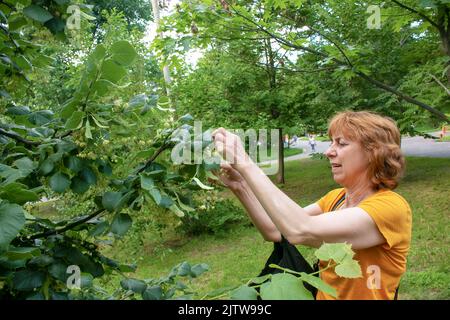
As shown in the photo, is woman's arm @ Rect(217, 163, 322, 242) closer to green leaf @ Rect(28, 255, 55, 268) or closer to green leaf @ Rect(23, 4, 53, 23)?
green leaf @ Rect(28, 255, 55, 268)

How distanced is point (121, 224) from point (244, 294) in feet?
2.00

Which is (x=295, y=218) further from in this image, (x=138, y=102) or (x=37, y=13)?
(x=37, y=13)

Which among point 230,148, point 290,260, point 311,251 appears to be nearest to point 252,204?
point 290,260

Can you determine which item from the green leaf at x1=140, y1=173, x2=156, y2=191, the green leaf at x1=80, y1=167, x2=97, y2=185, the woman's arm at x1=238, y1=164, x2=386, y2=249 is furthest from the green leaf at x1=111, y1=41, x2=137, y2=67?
the woman's arm at x1=238, y1=164, x2=386, y2=249

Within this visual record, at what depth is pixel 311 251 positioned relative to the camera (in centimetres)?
726

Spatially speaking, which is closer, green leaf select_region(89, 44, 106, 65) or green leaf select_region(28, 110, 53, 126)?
Answer: green leaf select_region(89, 44, 106, 65)

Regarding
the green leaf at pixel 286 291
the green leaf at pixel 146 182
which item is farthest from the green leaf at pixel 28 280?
the green leaf at pixel 286 291

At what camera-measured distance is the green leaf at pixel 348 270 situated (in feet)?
3.05

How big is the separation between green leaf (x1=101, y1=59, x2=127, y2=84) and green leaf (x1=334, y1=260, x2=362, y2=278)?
85 cm

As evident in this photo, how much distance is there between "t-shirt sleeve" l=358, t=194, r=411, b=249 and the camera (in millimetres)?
1688

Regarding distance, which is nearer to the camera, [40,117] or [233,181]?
[40,117]

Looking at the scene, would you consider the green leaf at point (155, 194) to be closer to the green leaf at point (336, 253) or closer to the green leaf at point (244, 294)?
the green leaf at point (244, 294)

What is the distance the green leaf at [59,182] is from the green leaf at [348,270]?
100 cm

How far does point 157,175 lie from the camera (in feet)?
4.53
